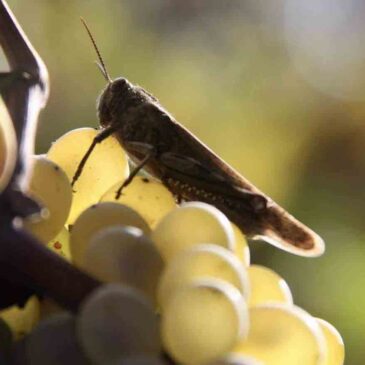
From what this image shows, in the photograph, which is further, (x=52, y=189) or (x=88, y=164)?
(x=88, y=164)

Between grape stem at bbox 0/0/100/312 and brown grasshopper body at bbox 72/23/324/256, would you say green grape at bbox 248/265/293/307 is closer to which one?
grape stem at bbox 0/0/100/312

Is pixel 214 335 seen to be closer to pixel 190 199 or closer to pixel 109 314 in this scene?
pixel 109 314

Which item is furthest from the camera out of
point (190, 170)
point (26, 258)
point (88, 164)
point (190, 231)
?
point (190, 170)

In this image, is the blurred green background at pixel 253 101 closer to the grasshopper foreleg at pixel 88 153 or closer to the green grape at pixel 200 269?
the grasshopper foreleg at pixel 88 153

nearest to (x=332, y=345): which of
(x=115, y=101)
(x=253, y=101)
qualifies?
(x=115, y=101)

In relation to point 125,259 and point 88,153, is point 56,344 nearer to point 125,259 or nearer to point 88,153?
point 125,259

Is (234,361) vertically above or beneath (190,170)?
above

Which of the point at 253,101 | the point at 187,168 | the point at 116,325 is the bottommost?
the point at 253,101

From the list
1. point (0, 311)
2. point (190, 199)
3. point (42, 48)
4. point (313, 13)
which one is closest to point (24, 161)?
point (0, 311)

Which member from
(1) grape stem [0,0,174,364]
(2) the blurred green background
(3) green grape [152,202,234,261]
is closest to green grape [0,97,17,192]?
(1) grape stem [0,0,174,364]
